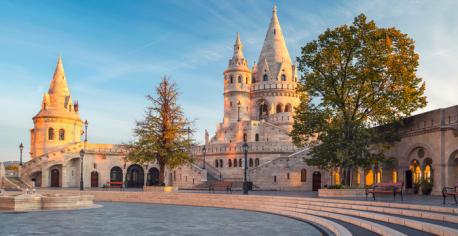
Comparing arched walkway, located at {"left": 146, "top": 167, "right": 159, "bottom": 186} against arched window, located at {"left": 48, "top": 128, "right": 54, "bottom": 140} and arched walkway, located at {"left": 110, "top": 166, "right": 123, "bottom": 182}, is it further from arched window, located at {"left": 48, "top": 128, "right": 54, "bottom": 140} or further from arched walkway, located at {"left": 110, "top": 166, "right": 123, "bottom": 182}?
arched window, located at {"left": 48, "top": 128, "right": 54, "bottom": 140}

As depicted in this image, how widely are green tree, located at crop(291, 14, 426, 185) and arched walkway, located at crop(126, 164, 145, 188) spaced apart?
36312 millimetres

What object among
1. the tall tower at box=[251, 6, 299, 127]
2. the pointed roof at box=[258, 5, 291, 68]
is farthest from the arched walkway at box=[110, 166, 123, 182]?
the pointed roof at box=[258, 5, 291, 68]

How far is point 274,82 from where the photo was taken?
81.1 meters

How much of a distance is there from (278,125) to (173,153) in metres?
38.2

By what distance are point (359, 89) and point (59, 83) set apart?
4737 cm

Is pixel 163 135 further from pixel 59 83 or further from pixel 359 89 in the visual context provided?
pixel 59 83

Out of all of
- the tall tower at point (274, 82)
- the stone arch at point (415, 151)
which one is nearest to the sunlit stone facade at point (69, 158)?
the tall tower at point (274, 82)

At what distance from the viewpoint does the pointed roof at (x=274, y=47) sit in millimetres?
84000

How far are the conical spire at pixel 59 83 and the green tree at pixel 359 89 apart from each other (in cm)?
4307

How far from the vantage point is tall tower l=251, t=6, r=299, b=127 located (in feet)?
266

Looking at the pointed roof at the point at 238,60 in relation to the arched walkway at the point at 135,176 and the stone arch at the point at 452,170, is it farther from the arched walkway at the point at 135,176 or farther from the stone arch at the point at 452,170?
the stone arch at the point at 452,170

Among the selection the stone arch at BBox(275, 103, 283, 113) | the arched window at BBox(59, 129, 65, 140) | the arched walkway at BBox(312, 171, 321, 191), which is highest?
the stone arch at BBox(275, 103, 283, 113)

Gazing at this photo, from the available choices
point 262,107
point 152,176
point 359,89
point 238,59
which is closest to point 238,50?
point 238,59

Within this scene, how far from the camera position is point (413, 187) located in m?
29.7
